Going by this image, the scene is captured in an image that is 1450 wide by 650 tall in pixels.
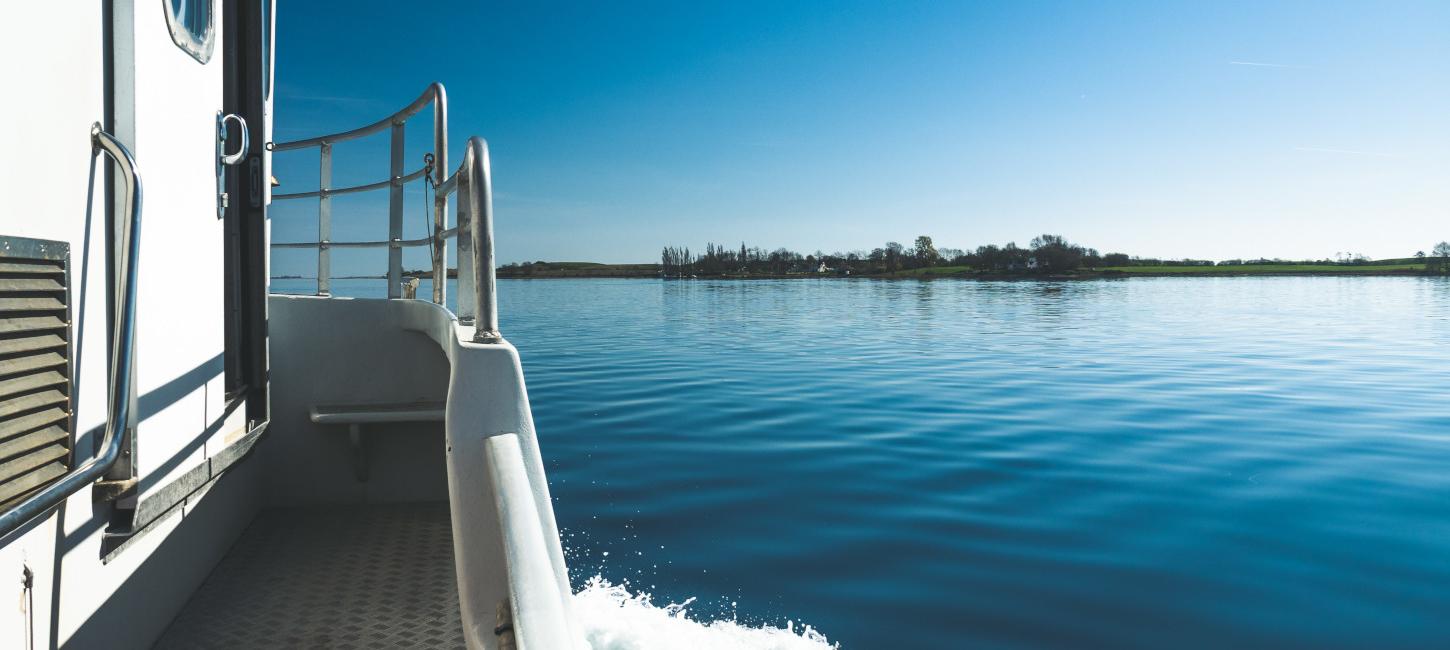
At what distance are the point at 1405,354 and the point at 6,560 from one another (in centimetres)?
1974

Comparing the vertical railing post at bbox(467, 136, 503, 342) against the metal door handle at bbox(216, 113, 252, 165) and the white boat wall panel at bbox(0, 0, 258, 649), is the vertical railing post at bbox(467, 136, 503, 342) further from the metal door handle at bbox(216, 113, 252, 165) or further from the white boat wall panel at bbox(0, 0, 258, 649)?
the metal door handle at bbox(216, 113, 252, 165)

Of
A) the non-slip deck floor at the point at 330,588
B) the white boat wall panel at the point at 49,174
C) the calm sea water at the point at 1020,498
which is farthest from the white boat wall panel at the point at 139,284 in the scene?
the calm sea water at the point at 1020,498

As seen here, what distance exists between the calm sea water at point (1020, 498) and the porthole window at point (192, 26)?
9.65ft

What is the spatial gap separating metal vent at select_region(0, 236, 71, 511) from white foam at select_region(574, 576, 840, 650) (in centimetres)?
205

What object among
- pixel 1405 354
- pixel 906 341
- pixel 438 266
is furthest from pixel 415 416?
pixel 1405 354

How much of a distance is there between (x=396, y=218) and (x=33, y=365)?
244cm

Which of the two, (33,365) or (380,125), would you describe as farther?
(380,125)

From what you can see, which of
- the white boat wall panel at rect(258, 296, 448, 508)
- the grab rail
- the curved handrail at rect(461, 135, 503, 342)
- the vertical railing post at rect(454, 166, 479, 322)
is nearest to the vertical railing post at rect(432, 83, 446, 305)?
the white boat wall panel at rect(258, 296, 448, 508)

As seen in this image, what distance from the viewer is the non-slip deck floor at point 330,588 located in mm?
2695

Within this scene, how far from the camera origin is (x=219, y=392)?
9.99 feet

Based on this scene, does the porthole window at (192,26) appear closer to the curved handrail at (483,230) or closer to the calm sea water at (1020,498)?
the curved handrail at (483,230)

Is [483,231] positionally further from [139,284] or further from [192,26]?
[192,26]

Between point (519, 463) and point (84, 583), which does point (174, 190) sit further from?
point (519, 463)

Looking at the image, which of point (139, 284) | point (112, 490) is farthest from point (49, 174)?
point (112, 490)
